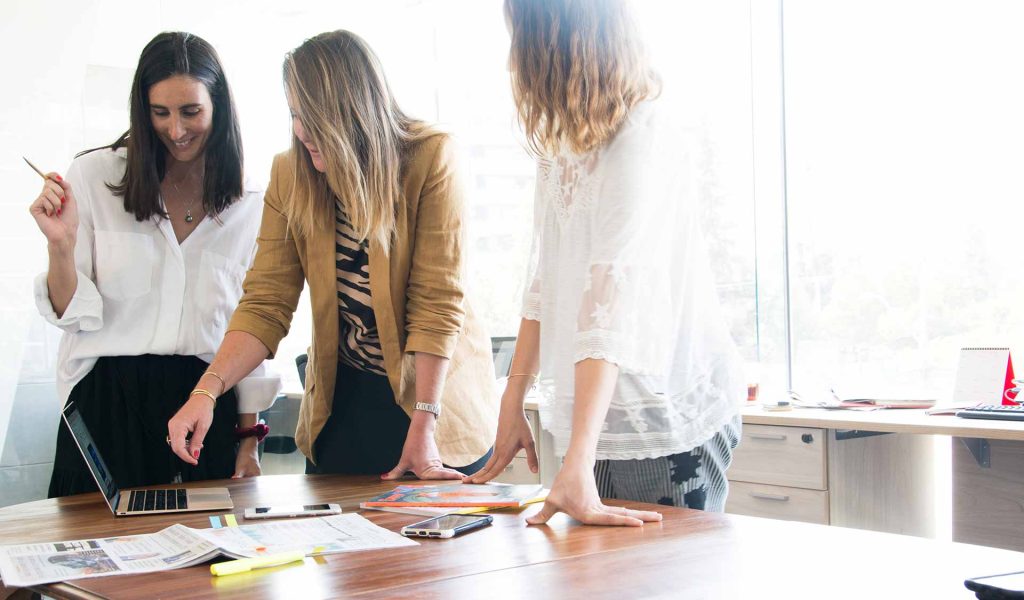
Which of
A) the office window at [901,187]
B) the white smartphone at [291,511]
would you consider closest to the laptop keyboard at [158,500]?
the white smartphone at [291,511]

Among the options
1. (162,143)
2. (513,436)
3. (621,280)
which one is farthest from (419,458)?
(162,143)

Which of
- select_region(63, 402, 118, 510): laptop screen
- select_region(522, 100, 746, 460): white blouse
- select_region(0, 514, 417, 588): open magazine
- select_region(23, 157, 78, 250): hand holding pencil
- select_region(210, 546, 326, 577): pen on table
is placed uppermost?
select_region(23, 157, 78, 250): hand holding pencil

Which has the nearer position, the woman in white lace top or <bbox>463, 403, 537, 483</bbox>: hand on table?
the woman in white lace top

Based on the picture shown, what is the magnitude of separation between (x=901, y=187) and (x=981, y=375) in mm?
824

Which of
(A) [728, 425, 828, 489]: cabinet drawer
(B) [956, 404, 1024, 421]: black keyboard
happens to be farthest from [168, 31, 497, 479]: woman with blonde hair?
(B) [956, 404, 1024, 421]: black keyboard

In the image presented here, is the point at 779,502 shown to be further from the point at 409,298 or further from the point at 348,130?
the point at 348,130

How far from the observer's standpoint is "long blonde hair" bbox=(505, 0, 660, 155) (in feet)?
4.32

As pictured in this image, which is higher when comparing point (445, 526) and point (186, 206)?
point (186, 206)

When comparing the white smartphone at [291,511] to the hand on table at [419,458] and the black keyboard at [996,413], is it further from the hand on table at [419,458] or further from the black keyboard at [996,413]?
the black keyboard at [996,413]

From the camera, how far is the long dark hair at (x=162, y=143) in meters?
2.02

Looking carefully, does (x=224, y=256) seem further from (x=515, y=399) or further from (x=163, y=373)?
(x=515, y=399)

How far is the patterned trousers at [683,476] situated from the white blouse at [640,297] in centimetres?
3

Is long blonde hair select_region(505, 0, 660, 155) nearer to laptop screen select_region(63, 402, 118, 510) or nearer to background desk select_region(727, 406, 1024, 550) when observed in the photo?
laptop screen select_region(63, 402, 118, 510)

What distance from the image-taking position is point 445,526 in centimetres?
127
